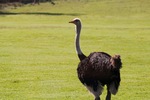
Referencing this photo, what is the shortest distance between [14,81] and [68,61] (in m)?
4.95

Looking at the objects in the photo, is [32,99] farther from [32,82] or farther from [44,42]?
[44,42]

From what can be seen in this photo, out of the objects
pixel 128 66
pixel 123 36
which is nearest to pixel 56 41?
pixel 123 36

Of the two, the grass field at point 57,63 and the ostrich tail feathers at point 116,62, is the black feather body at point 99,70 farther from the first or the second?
the grass field at point 57,63

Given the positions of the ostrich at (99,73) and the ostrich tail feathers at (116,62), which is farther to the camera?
the ostrich at (99,73)

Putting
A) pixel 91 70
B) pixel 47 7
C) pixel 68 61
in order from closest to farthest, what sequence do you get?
1. pixel 91 70
2. pixel 68 61
3. pixel 47 7

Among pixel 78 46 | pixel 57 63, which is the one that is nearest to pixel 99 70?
pixel 78 46

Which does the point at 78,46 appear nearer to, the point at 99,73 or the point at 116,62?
the point at 99,73

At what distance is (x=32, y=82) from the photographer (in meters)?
15.1

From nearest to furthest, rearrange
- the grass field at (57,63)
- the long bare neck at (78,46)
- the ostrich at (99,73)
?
1. the ostrich at (99,73)
2. the long bare neck at (78,46)
3. the grass field at (57,63)

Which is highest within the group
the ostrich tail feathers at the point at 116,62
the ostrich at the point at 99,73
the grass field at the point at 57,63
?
the ostrich tail feathers at the point at 116,62

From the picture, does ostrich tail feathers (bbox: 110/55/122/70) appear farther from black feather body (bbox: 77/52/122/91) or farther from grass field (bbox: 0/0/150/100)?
grass field (bbox: 0/0/150/100)

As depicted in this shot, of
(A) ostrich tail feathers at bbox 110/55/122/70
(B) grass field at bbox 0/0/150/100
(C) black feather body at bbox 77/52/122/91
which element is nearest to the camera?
(A) ostrich tail feathers at bbox 110/55/122/70

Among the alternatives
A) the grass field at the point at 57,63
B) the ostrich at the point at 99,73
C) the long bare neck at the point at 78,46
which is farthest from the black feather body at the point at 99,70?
the grass field at the point at 57,63

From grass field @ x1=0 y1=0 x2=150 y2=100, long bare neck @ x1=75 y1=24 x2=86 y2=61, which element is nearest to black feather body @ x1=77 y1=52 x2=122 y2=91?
long bare neck @ x1=75 y1=24 x2=86 y2=61
